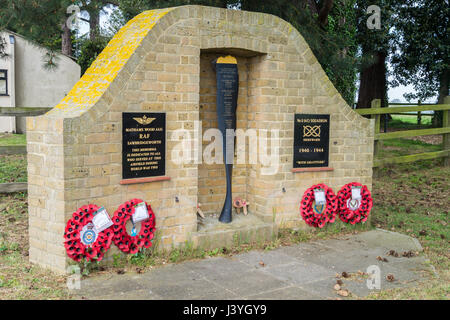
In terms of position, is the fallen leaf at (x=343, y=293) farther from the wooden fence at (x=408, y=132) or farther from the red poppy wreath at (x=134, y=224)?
the wooden fence at (x=408, y=132)

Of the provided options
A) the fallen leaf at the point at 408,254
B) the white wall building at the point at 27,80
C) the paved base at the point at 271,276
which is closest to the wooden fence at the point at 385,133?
the paved base at the point at 271,276

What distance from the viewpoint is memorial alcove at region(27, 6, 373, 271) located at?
5.38 metres

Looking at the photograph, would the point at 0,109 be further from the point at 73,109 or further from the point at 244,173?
the point at 244,173

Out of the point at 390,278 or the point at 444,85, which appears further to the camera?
the point at 444,85

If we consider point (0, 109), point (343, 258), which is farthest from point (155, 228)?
point (0, 109)

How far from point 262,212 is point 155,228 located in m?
1.75

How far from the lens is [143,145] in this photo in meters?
5.82

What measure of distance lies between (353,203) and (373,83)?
1510cm

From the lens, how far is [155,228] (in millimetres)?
5988

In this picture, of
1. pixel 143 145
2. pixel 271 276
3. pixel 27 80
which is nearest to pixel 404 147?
pixel 271 276

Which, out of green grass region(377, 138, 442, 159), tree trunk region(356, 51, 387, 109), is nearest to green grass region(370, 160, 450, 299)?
green grass region(377, 138, 442, 159)

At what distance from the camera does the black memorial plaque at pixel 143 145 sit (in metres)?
5.69

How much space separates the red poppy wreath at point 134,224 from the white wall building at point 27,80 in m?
14.7

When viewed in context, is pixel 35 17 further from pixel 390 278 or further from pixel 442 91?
pixel 442 91
